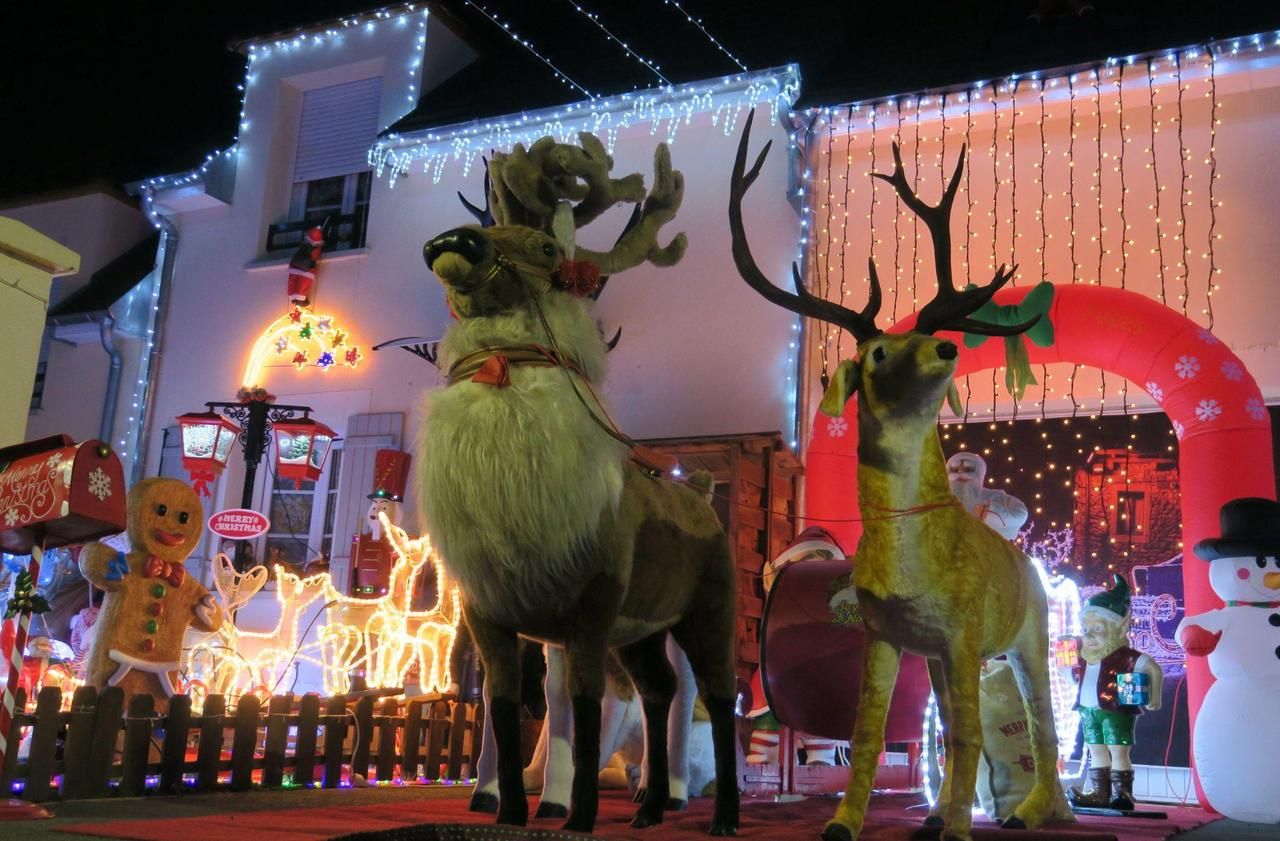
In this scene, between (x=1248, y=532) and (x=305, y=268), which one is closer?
(x=1248, y=532)

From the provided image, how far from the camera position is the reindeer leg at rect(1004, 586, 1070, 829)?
3.39 m

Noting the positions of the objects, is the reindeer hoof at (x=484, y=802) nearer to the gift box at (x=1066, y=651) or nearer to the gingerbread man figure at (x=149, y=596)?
the gingerbread man figure at (x=149, y=596)

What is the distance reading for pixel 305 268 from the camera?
10578 mm

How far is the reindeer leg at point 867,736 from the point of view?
278 cm

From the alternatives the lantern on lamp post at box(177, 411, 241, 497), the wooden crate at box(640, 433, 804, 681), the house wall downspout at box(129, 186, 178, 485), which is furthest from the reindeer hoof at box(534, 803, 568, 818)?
the house wall downspout at box(129, 186, 178, 485)

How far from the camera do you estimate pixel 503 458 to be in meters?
2.89

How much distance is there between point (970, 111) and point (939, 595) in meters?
6.10

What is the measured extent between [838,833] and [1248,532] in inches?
115

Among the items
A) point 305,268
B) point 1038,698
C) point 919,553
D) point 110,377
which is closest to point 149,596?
point 919,553

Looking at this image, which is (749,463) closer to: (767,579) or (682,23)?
(767,579)

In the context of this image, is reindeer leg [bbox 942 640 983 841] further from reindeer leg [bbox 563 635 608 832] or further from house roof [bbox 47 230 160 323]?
house roof [bbox 47 230 160 323]

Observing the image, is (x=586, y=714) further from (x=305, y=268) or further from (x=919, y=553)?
(x=305, y=268)

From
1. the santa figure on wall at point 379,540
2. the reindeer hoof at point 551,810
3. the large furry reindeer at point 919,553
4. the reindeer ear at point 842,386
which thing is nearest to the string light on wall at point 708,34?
the santa figure on wall at point 379,540

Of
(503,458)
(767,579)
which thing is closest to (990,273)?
(767,579)
